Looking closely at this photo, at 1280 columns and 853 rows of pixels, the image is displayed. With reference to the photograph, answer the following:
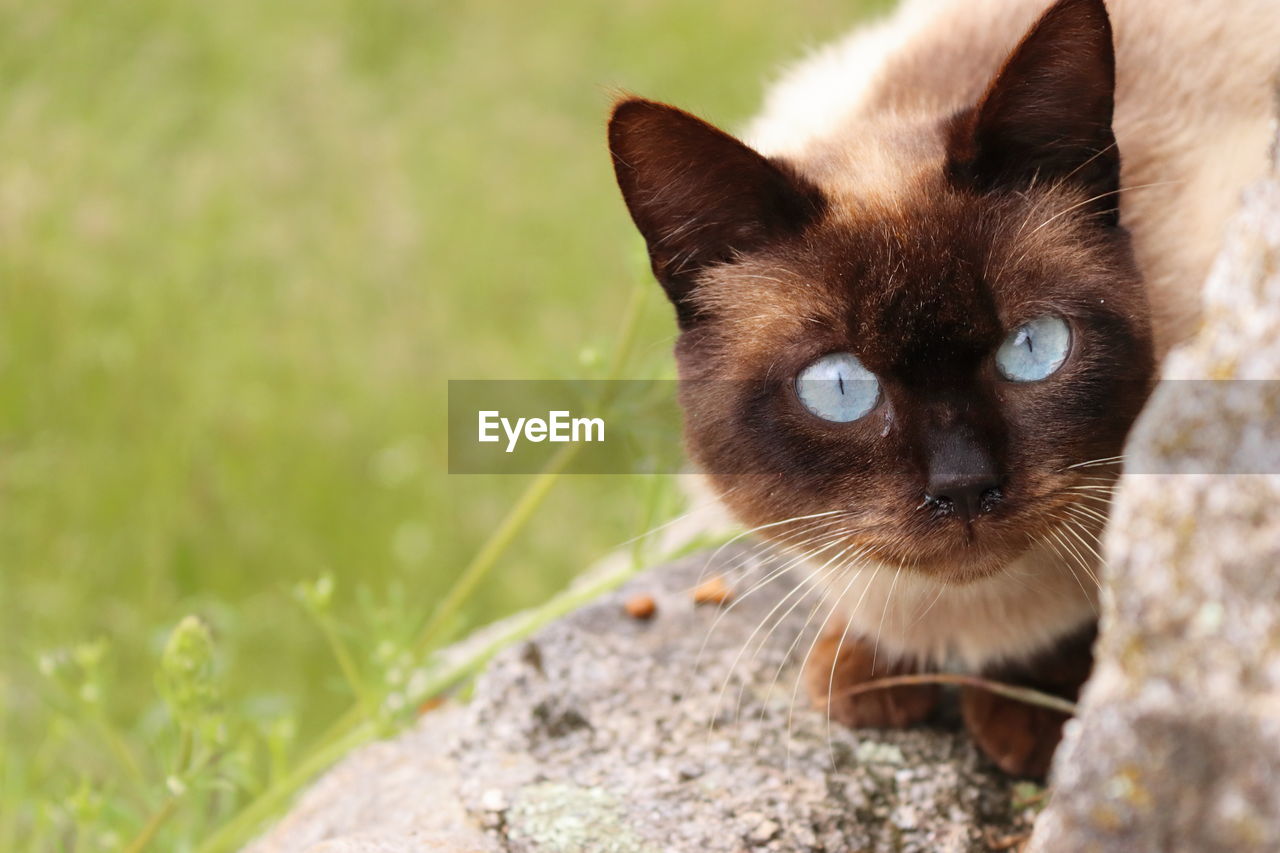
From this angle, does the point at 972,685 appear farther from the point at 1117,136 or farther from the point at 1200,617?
the point at 1200,617

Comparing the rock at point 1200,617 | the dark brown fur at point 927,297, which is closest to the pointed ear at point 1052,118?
the dark brown fur at point 927,297

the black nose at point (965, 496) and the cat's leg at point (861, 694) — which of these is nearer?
the black nose at point (965, 496)

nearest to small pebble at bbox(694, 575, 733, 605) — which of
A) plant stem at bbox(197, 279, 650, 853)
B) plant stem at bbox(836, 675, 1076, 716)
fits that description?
plant stem at bbox(197, 279, 650, 853)

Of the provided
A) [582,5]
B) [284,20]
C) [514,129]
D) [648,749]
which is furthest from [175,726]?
[582,5]

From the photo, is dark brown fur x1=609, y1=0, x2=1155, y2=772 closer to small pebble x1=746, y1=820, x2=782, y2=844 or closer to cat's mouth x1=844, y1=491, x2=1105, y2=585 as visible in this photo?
cat's mouth x1=844, y1=491, x2=1105, y2=585

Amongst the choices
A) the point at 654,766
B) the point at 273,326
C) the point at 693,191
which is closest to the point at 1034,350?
the point at 693,191

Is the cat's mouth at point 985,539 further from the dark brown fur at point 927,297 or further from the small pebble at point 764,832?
the small pebble at point 764,832
